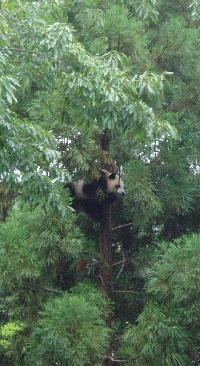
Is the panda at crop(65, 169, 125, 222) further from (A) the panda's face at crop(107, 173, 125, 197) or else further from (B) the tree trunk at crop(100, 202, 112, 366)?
(B) the tree trunk at crop(100, 202, 112, 366)

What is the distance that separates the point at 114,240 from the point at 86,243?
84 centimetres

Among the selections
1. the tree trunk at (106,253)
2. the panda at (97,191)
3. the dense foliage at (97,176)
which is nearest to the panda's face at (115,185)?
the panda at (97,191)

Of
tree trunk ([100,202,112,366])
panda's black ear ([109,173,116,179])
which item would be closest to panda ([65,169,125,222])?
panda's black ear ([109,173,116,179])

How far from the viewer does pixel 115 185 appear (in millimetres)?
7285

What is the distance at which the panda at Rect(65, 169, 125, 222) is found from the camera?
287 inches

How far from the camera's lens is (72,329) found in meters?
6.08

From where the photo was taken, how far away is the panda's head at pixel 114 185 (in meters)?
7.28

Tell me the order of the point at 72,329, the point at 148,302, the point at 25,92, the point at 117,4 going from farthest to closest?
the point at 117,4
the point at 25,92
the point at 148,302
the point at 72,329

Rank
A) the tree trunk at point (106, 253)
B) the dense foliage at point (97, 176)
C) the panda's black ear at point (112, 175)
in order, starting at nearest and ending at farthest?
the dense foliage at point (97, 176) → the panda's black ear at point (112, 175) → the tree trunk at point (106, 253)

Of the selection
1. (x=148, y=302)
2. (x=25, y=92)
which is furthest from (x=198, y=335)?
(x=25, y=92)

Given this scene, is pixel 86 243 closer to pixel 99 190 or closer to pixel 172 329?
pixel 99 190

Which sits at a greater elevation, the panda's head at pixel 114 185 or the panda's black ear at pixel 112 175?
the panda's black ear at pixel 112 175

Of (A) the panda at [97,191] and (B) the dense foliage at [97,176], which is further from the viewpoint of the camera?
(A) the panda at [97,191]

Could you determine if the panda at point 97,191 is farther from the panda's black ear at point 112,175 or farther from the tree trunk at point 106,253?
the tree trunk at point 106,253
